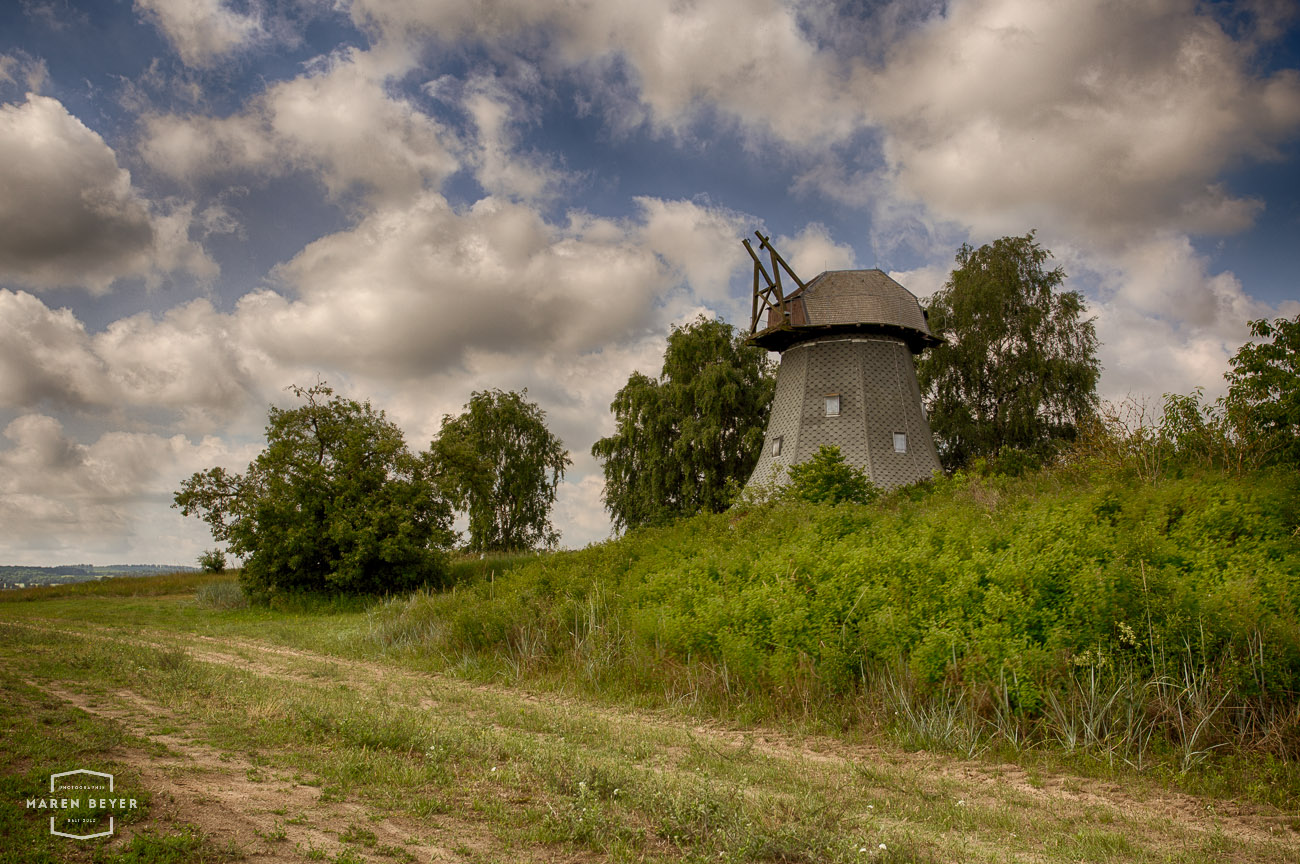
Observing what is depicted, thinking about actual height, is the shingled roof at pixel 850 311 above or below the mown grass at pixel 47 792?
above

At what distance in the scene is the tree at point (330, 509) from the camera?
2512cm

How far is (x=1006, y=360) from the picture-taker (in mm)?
35812

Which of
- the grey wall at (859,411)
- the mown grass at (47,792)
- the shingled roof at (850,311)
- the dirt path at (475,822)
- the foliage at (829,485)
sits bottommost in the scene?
the dirt path at (475,822)

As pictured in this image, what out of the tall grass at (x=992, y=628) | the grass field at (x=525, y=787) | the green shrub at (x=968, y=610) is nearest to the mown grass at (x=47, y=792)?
the grass field at (x=525, y=787)

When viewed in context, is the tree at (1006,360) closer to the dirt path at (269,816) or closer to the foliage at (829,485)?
the foliage at (829,485)

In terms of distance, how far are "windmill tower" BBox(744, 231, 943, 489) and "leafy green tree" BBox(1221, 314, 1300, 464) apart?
33.2 ft

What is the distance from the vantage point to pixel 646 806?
17.3 feet

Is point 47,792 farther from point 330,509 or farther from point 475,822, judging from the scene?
point 330,509

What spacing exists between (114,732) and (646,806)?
444 cm

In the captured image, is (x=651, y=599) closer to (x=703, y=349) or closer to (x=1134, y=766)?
(x=1134, y=766)

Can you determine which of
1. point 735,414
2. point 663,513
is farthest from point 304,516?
point 735,414

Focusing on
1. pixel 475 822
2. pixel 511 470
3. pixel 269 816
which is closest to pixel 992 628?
pixel 475 822

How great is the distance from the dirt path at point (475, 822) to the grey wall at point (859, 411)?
20.4 metres

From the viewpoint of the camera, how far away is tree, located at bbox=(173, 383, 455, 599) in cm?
2512
